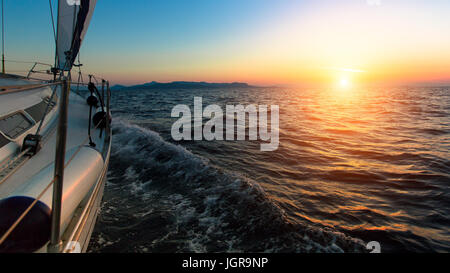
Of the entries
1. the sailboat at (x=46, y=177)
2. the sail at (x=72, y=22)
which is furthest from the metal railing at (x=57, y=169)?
the sail at (x=72, y=22)

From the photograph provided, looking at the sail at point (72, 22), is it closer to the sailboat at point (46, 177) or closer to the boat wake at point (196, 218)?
the sailboat at point (46, 177)

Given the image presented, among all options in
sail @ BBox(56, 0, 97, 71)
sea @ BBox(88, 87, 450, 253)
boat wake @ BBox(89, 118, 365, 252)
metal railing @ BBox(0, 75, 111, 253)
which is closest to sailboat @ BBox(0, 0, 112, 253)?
metal railing @ BBox(0, 75, 111, 253)

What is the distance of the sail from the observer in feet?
20.2

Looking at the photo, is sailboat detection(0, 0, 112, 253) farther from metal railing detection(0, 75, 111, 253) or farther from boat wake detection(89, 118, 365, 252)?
boat wake detection(89, 118, 365, 252)

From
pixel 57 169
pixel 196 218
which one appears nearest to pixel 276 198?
pixel 196 218

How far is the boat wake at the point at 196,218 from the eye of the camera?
125 inches

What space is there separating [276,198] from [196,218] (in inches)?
64.7

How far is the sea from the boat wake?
0.02 metres

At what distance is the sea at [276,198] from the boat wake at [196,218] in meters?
0.02

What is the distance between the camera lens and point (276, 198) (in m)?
4.41

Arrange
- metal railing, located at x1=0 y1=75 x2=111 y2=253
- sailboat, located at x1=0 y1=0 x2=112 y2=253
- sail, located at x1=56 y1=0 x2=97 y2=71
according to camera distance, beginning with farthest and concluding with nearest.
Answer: sail, located at x1=56 y1=0 x2=97 y2=71 → sailboat, located at x1=0 y1=0 x2=112 y2=253 → metal railing, located at x1=0 y1=75 x2=111 y2=253

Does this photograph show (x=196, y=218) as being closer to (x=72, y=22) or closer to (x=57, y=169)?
(x=57, y=169)
